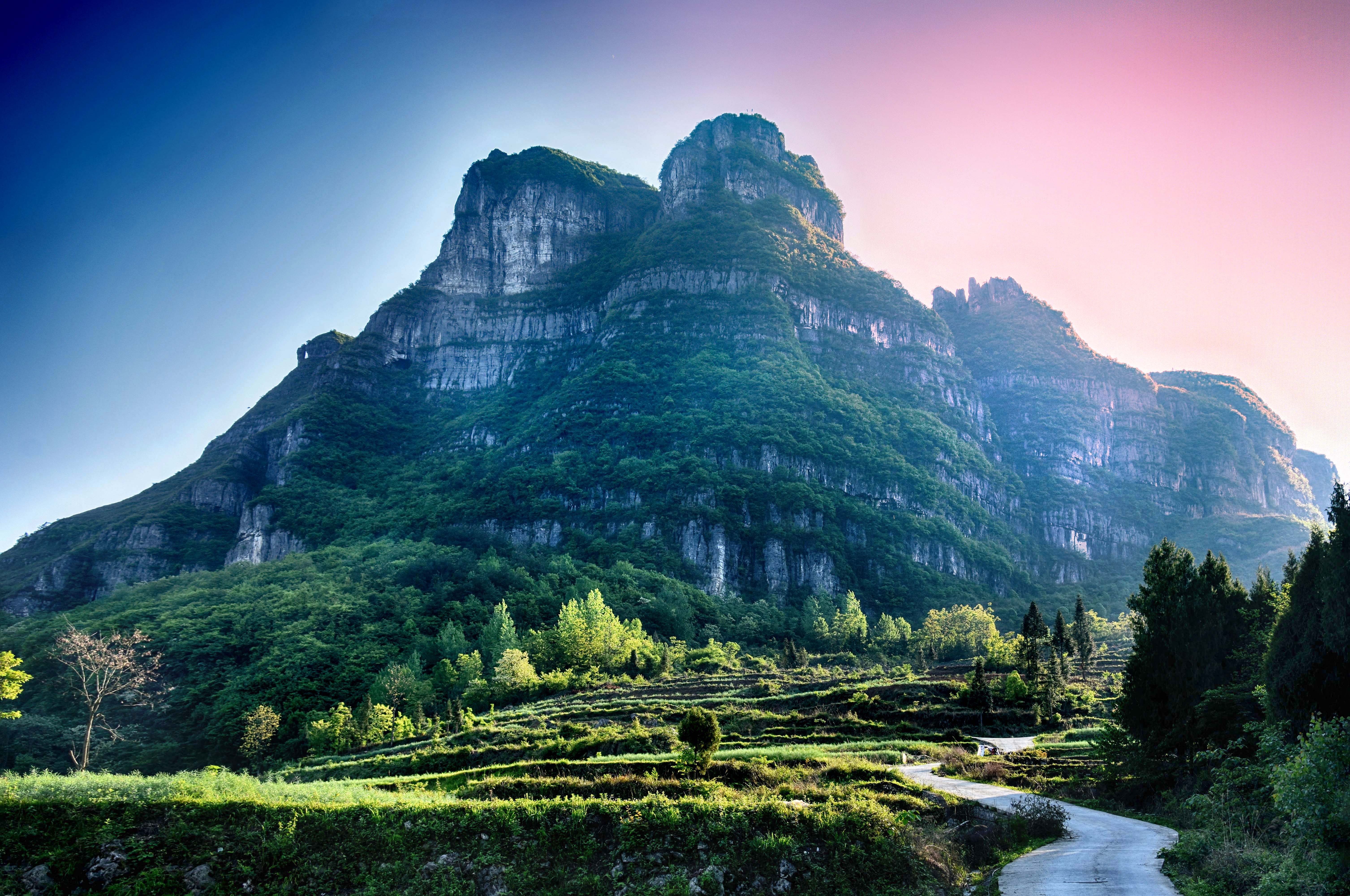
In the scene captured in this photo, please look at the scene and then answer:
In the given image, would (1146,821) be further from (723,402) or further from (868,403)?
(868,403)

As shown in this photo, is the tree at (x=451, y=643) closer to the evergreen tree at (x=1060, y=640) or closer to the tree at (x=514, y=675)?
the tree at (x=514, y=675)

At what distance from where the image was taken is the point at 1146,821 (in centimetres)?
2236

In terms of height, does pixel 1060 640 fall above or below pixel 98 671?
below

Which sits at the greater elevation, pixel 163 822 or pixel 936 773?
pixel 163 822

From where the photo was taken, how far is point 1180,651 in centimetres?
2794

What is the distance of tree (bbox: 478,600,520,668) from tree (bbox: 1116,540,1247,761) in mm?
52453

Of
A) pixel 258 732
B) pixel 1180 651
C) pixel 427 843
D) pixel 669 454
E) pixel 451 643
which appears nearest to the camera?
pixel 427 843

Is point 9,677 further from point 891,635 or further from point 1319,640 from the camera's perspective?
point 891,635

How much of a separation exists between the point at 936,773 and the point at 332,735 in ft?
140

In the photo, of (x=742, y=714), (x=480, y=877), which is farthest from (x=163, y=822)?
(x=742, y=714)

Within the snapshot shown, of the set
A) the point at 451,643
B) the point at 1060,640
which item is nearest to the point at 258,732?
the point at 451,643

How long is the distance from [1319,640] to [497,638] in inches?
2660

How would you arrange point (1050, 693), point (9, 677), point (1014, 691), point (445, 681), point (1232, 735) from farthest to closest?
point (445, 681)
point (1050, 693)
point (1014, 691)
point (9, 677)
point (1232, 735)

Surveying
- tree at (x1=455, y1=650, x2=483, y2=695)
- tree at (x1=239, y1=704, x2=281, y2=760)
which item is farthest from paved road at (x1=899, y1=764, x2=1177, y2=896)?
tree at (x1=239, y1=704, x2=281, y2=760)
